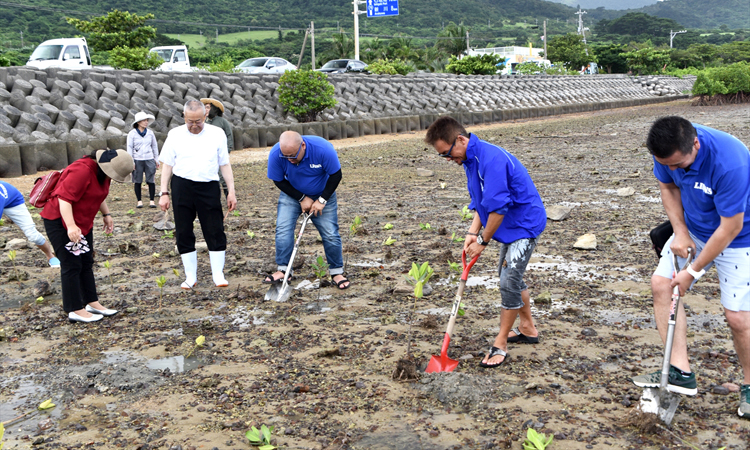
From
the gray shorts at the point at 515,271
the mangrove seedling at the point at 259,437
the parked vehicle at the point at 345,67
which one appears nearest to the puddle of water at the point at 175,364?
the mangrove seedling at the point at 259,437

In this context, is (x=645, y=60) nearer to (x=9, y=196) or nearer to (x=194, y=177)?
(x=194, y=177)

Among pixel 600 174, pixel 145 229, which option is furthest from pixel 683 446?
pixel 600 174

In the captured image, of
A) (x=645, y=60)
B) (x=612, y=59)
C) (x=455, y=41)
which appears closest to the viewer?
(x=612, y=59)

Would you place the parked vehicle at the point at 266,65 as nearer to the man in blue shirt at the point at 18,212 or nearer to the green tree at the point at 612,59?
the man in blue shirt at the point at 18,212

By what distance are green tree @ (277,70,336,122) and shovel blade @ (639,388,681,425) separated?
61.8 ft

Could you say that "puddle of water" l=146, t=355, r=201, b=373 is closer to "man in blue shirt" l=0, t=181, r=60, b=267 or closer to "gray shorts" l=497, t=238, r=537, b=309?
"gray shorts" l=497, t=238, r=537, b=309

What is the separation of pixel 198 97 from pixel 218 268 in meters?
14.5

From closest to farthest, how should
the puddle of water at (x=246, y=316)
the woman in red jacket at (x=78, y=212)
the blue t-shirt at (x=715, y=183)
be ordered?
the blue t-shirt at (x=715, y=183), the woman in red jacket at (x=78, y=212), the puddle of water at (x=246, y=316)

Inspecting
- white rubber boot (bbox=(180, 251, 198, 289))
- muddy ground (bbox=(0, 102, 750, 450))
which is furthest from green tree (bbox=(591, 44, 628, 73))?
white rubber boot (bbox=(180, 251, 198, 289))

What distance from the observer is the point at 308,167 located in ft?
19.4

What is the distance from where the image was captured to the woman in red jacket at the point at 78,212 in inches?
198

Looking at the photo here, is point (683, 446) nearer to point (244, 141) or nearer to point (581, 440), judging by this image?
point (581, 440)

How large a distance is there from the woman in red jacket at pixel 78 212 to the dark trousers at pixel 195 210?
28.9 inches

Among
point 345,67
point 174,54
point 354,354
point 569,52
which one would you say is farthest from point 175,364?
point 569,52
